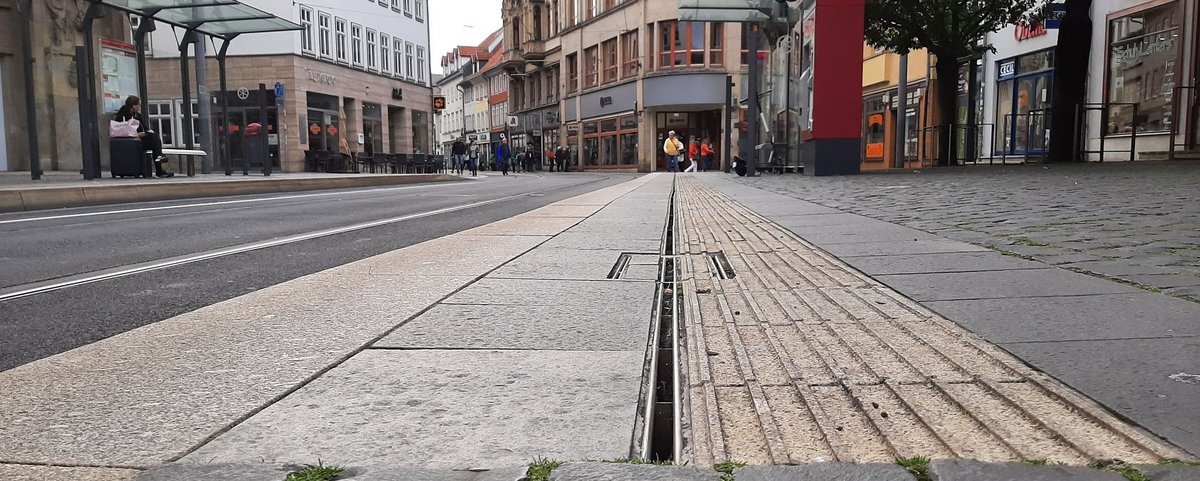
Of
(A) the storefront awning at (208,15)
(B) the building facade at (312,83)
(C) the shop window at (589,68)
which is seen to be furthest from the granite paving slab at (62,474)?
(C) the shop window at (589,68)

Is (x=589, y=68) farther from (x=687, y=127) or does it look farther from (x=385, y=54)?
(x=385, y=54)

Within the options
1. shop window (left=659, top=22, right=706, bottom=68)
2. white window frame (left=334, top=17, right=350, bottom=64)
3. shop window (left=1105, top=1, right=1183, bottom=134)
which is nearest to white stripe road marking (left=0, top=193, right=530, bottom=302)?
shop window (left=1105, top=1, right=1183, bottom=134)

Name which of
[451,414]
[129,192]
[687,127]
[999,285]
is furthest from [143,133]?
[687,127]

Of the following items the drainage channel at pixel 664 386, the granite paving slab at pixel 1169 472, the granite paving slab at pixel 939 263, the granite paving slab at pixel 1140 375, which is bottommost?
the drainage channel at pixel 664 386

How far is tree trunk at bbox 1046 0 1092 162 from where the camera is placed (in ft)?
59.5

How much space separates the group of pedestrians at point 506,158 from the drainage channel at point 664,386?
32.6 metres

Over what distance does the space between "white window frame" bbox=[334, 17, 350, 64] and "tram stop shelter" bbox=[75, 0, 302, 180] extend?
58.6ft

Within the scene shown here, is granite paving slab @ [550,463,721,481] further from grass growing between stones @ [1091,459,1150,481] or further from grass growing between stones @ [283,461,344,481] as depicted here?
grass growing between stones @ [1091,459,1150,481]

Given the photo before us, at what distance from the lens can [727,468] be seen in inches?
67.7

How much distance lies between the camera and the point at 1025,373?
2.34 metres

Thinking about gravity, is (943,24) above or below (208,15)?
below

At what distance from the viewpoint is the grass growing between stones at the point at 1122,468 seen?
1.61m

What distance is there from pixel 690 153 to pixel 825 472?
36473mm

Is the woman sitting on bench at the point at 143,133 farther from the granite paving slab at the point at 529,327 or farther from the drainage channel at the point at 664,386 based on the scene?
the drainage channel at the point at 664,386
